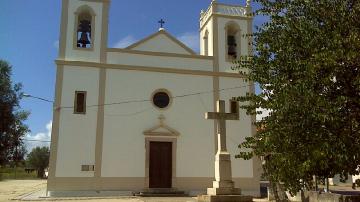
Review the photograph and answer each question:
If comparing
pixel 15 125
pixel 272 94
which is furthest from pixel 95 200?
pixel 15 125

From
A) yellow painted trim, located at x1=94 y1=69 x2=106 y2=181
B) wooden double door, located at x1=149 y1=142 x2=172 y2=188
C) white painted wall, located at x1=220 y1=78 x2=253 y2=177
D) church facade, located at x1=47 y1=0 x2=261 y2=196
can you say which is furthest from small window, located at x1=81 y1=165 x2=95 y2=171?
white painted wall, located at x1=220 y1=78 x2=253 y2=177

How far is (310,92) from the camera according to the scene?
7.26 m

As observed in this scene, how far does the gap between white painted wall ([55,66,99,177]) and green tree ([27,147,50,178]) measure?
38.0 m

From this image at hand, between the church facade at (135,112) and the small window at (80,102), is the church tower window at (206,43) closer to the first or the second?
the church facade at (135,112)

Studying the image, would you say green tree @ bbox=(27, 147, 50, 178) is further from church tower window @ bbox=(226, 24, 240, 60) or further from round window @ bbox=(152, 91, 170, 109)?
church tower window @ bbox=(226, 24, 240, 60)

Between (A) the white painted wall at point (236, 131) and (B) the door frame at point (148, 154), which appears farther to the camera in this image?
(A) the white painted wall at point (236, 131)

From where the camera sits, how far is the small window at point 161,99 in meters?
18.5

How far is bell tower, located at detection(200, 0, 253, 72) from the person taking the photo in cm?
1983

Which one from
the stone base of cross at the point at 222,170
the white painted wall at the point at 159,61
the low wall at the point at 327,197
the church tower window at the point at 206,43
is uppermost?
the church tower window at the point at 206,43

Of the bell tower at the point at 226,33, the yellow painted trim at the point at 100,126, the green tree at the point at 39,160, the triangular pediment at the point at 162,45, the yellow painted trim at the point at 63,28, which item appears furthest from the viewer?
the green tree at the point at 39,160

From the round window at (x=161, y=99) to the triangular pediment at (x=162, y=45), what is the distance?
2099 mm

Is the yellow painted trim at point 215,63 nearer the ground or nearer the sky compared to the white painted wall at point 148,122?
nearer the sky

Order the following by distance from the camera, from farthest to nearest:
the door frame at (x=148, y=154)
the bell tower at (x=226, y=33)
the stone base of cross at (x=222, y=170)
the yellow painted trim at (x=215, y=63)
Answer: the bell tower at (x=226, y=33)
the yellow painted trim at (x=215, y=63)
the door frame at (x=148, y=154)
the stone base of cross at (x=222, y=170)

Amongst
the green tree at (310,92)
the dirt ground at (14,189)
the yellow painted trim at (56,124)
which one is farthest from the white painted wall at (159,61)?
the green tree at (310,92)
